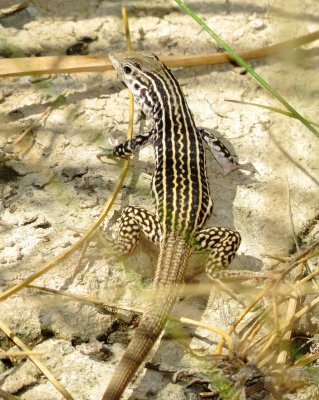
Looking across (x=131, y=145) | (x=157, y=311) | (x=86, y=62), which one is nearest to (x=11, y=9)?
(x=86, y=62)

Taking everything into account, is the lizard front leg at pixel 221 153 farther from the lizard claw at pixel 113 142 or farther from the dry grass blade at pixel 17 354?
the dry grass blade at pixel 17 354

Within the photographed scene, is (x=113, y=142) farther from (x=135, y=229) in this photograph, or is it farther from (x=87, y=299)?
(x=87, y=299)

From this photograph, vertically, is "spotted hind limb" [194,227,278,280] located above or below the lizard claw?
below

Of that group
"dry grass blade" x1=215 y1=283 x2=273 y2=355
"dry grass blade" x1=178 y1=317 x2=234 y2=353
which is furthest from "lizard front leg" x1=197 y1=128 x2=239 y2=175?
"dry grass blade" x1=178 y1=317 x2=234 y2=353

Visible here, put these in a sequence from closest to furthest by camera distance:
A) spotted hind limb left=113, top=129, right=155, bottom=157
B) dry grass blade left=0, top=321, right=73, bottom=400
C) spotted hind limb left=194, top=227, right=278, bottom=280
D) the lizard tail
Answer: the lizard tail, dry grass blade left=0, top=321, right=73, bottom=400, spotted hind limb left=194, top=227, right=278, bottom=280, spotted hind limb left=113, top=129, right=155, bottom=157

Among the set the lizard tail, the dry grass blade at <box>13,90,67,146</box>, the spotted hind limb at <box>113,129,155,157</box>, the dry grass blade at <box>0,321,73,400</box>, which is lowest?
the dry grass blade at <box>0,321,73,400</box>

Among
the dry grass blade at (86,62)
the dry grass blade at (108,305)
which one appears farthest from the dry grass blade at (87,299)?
the dry grass blade at (86,62)

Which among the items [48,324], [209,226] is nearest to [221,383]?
[48,324]

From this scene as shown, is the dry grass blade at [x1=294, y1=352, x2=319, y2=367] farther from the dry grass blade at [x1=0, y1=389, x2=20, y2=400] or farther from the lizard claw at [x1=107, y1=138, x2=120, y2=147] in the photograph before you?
the lizard claw at [x1=107, y1=138, x2=120, y2=147]
